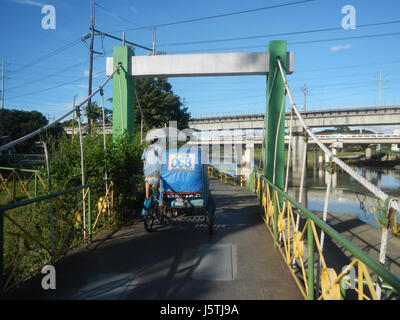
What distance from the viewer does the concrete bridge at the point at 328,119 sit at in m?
32.0

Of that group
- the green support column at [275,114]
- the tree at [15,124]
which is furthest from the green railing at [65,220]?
the tree at [15,124]

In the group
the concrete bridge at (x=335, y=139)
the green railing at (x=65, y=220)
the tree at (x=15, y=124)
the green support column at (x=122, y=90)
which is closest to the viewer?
the green railing at (x=65, y=220)

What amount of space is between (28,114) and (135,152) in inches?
2407

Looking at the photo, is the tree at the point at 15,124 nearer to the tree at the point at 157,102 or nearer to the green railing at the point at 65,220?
the tree at the point at 157,102

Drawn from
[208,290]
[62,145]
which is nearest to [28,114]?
[62,145]

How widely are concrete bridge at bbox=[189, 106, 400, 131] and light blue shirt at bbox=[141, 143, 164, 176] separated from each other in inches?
891

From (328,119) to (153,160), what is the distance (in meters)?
34.2

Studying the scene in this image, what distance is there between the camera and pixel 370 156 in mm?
59062

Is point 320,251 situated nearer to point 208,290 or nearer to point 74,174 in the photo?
point 208,290

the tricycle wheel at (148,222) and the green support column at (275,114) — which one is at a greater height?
the green support column at (275,114)

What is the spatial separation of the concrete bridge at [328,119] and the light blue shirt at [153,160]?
74.3 ft

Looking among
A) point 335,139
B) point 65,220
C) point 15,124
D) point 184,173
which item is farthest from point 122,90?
point 15,124

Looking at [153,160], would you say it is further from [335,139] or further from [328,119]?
[335,139]

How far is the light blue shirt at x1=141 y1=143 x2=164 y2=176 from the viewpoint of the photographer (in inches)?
229
